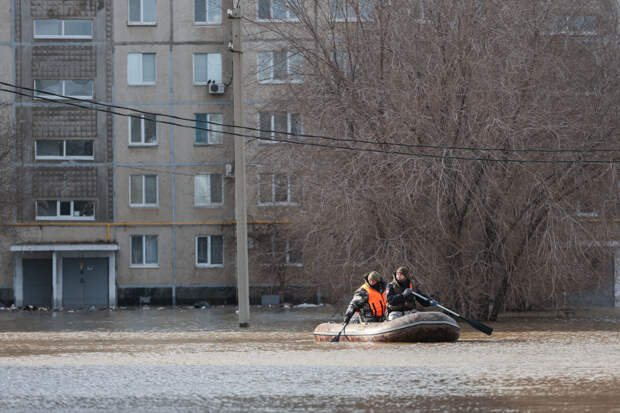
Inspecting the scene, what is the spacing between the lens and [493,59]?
31.3 meters

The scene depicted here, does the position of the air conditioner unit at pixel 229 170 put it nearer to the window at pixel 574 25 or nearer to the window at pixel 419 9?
the window at pixel 419 9

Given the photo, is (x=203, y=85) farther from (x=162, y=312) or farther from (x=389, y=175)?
(x=389, y=175)

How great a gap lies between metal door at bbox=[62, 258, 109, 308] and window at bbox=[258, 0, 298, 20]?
16.6 m

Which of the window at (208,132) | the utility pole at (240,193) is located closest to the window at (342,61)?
the utility pole at (240,193)

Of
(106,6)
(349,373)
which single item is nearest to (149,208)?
(106,6)

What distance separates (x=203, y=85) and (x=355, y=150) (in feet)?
70.3

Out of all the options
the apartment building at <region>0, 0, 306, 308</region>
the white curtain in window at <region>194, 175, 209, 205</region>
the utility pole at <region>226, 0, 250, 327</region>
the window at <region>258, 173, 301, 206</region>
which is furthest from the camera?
the white curtain in window at <region>194, 175, 209, 205</region>

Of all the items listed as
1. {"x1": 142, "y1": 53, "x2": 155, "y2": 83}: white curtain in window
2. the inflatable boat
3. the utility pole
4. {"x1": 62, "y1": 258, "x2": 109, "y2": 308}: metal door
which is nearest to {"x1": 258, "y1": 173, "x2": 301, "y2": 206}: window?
the utility pole

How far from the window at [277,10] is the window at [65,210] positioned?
15.0 metres

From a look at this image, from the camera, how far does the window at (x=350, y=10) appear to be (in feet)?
116

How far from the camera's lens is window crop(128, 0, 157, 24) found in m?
52.3

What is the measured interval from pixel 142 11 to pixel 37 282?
14.3 meters

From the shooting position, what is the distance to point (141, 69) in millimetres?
52281

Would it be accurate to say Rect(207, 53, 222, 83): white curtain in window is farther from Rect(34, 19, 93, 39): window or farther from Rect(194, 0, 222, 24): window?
Rect(34, 19, 93, 39): window
